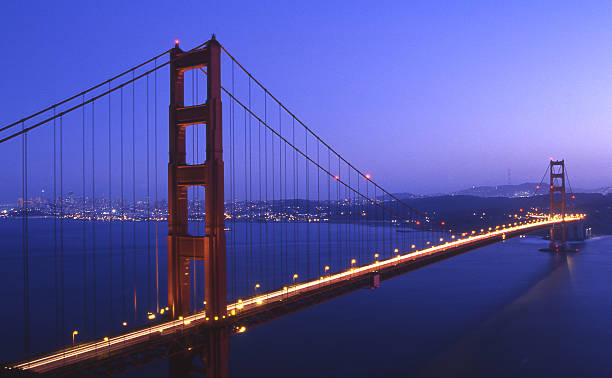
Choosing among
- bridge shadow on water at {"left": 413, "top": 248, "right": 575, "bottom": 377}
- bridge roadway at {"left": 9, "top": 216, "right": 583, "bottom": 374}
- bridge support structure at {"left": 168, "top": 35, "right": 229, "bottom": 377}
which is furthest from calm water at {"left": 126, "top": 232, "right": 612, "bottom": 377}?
bridge support structure at {"left": 168, "top": 35, "right": 229, "bottom": 377}

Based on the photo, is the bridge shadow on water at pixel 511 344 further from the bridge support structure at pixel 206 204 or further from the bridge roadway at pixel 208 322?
the bridge support structure at pixel 206 204

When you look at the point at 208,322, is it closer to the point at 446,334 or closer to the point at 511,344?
the point at 446,334

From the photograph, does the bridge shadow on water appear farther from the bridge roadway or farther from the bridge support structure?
the bridge support structure

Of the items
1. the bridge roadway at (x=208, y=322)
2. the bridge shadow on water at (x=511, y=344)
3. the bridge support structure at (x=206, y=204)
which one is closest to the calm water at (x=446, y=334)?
the bridge shadow on water at (x=511, y=344)

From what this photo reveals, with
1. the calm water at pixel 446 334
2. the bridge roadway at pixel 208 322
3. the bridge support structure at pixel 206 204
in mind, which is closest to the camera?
the bridge roadway at pixel 208 322

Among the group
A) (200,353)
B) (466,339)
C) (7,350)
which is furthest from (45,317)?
(466,339)

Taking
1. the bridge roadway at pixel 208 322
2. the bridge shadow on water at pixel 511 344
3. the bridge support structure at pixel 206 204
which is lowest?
the bridge shadow on water at pixel 511 344

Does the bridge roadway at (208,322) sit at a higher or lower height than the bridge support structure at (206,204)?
lower

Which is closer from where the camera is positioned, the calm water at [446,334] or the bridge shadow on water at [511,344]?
the bridge shadow on water at [511,344]
